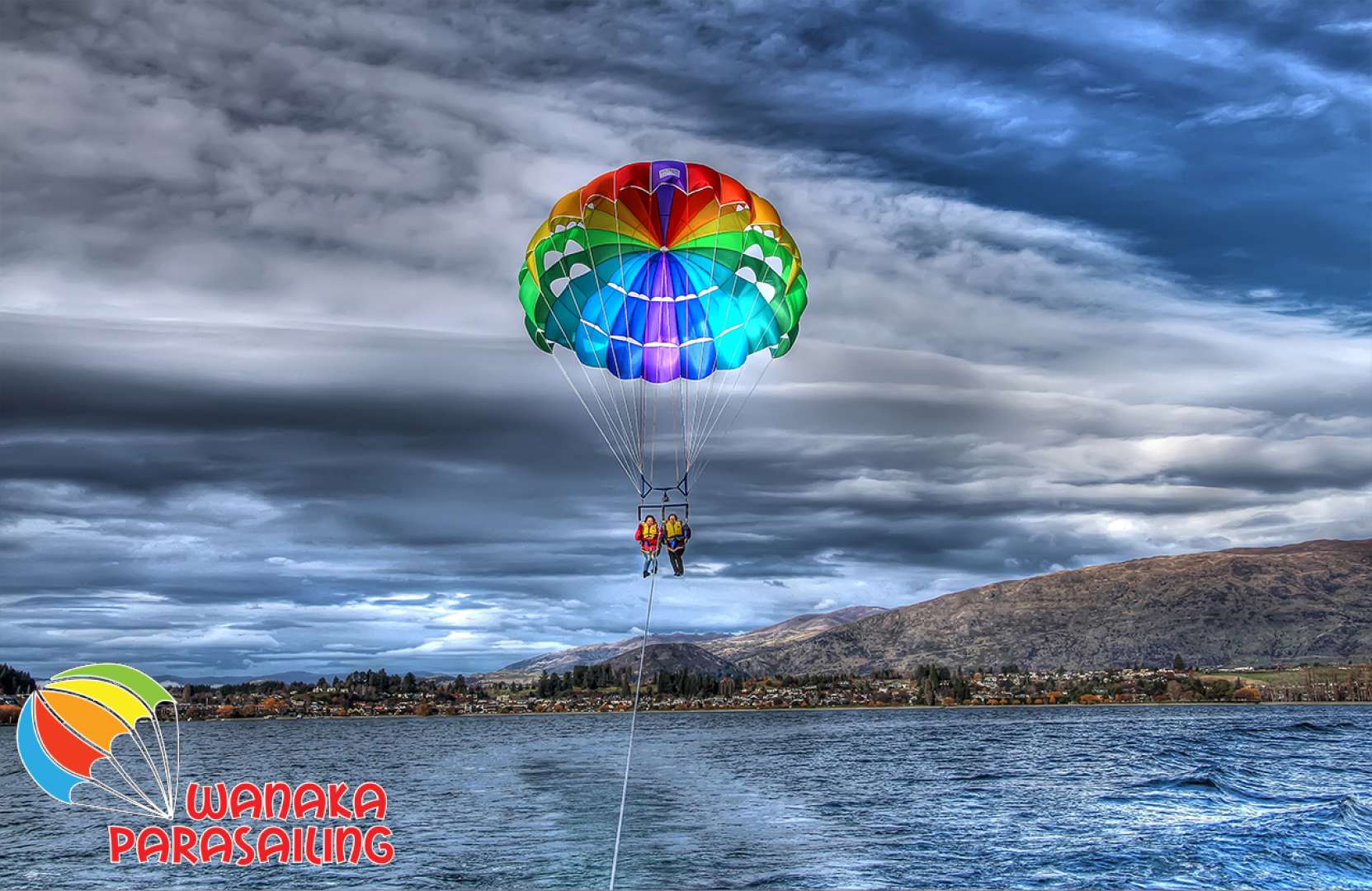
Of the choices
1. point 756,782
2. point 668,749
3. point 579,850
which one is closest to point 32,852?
point 579,850

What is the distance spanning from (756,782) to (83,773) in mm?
45359

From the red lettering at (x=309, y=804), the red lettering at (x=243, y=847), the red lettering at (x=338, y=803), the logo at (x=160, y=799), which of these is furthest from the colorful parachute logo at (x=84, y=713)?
the red lettering at (x=338, y=803)

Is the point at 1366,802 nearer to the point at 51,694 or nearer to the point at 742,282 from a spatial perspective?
the point at 742,282

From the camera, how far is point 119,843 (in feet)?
170

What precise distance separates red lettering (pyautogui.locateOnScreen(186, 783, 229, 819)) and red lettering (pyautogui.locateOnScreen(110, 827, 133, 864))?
11.8 m

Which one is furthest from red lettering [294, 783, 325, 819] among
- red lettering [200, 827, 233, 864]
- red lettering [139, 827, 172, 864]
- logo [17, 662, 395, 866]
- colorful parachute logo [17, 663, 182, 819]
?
colorful parachute logo [17, 663, 182, 819]

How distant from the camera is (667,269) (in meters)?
35.5

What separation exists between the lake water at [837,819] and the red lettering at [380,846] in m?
0.84

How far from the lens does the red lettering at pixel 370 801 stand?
62.8 m

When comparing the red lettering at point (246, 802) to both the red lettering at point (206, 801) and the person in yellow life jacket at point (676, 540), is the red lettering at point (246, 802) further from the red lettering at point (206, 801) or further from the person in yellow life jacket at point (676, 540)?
the person in yellow life jacket at point (676, 540)

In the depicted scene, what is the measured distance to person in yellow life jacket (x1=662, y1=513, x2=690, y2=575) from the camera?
104 feet

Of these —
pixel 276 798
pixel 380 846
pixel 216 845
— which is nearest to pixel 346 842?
pixel 380 846

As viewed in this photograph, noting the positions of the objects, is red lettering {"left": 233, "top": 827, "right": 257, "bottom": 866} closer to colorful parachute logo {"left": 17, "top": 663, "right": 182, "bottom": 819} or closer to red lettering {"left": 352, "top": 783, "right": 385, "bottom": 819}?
red lettering {"left": 352, "top": 783, "right": 385, "bottom": 819}

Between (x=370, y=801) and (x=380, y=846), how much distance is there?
24.7 metres
